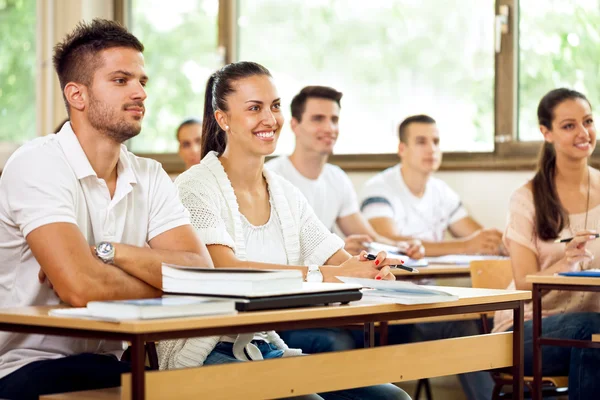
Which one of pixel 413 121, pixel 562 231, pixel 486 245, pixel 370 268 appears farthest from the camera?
pixel 413 121

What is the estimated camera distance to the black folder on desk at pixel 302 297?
1.77 metres

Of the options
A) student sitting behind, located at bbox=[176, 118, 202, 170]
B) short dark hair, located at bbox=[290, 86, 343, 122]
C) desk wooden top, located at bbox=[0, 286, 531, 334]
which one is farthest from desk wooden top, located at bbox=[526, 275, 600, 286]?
student sitting behind, located at bbox=[176, 118, 202, 170]

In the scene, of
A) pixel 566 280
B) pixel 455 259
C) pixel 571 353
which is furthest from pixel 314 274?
pixel 455 259

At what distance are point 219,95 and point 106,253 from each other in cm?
101

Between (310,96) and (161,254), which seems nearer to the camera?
(161,254)

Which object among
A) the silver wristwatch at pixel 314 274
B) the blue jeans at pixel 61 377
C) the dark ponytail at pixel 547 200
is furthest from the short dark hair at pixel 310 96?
the blue jeans at pixel 61 377

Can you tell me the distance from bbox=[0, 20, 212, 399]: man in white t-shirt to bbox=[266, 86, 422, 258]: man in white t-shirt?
241 cm

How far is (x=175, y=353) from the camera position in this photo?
241 cm

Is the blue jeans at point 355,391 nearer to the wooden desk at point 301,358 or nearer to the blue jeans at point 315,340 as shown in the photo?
the wooden desk at point 301,358

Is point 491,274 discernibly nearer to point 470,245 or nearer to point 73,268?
point 470,245

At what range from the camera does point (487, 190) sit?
497 cm

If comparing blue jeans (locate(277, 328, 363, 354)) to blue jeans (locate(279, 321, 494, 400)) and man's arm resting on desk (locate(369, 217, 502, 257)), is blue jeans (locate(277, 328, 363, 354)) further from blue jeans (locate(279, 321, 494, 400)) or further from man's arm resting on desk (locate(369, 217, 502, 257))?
man's arm resting on desk (locate(369, 217, 502, 257))

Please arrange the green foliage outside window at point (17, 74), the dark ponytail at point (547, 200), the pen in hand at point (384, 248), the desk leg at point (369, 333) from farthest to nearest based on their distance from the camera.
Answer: the green foliage outside window at point (17, 74) < the pen in hand at point (384, 248) < the dark ponytail at point (547, 200) < the desk leg at point (369, 333)

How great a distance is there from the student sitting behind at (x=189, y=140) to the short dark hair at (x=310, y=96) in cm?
67
